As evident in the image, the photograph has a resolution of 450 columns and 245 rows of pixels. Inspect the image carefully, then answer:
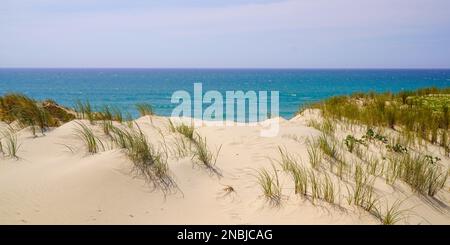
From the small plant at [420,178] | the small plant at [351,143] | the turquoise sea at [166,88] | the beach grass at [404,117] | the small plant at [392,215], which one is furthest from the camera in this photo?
the turquoise sea at [166,88]

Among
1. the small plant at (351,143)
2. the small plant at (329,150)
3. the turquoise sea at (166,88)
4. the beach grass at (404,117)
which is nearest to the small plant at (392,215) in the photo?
the small plant at (329,150)

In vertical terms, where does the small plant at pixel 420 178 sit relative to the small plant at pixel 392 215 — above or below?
above

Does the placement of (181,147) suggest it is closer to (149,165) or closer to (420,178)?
(149,165)

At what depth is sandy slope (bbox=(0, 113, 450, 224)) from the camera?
408 centimetres

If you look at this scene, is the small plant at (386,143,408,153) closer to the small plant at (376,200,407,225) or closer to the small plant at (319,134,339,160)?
the small plant at (319,134,339,160)

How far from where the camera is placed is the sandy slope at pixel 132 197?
4.08 metres

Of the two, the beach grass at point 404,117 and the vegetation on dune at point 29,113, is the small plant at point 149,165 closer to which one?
the vegetation on dune at point 29,113

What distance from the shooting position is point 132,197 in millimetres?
4531

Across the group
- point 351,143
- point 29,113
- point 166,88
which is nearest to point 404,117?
point 351,143

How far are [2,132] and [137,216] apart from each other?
360cm

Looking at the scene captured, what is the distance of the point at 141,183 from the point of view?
4820mm

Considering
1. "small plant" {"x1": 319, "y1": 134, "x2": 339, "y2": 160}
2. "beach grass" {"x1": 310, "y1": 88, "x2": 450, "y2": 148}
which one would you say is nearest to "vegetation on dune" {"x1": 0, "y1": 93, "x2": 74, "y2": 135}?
"small plant" {"x1": 319, "y1": 134, "x2": 339, "y2": 160}

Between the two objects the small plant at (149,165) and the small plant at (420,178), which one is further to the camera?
the small plant at (420,178)

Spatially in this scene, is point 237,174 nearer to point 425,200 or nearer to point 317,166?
point 317,166
